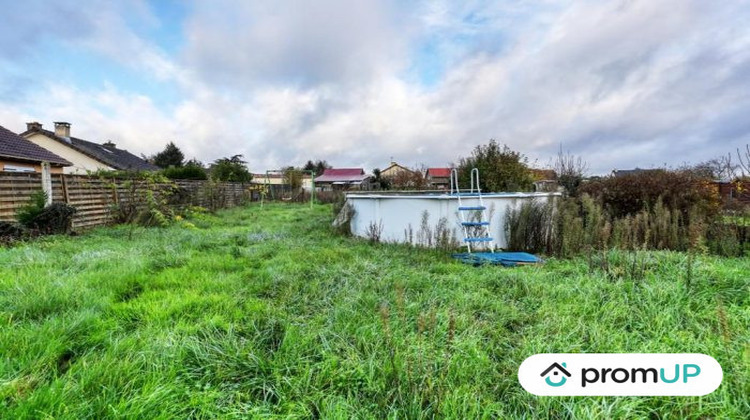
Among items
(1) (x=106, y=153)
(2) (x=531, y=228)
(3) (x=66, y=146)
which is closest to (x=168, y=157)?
(1) (x=106, y=153)

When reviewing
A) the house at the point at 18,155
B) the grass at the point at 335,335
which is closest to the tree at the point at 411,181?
the grass at the point at 335,335

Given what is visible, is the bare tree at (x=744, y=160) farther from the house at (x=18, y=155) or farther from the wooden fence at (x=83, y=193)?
the house at (x=18, y=155)

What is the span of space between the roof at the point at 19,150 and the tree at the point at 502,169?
16743 millimetres

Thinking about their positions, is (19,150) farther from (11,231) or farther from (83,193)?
(11,231)

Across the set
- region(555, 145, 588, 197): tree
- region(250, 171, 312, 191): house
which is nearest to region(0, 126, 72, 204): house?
region(250, 171, 312, 191): house

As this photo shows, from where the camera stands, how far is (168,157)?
37.5 m

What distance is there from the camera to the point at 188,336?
2.13 meters

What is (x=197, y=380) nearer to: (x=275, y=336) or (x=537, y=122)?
(x=275, y=336)

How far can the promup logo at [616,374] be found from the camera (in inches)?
57.2

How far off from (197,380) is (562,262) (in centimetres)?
491

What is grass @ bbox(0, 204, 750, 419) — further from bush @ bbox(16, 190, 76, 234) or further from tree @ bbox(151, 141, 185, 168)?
tree @ bbox(151, 141, 185, 168)

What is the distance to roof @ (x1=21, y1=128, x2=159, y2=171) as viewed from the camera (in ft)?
67.1

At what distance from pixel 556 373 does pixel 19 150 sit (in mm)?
18545

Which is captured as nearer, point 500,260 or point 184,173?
point 500,260
